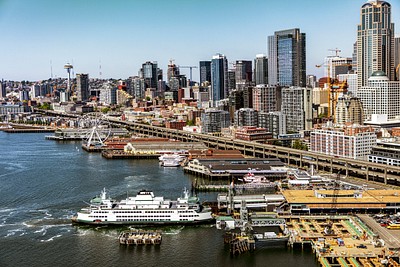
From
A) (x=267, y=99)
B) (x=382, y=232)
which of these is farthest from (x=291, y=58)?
(x=382, y=232)

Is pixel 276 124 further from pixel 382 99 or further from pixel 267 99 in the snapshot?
pixel 382 99

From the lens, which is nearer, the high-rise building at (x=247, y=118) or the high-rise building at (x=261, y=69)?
the high-rise building at (x=247, y=118)

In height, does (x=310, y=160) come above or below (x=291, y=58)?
below

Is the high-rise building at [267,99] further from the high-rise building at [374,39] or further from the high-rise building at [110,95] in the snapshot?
the high-rise building at [110,95]

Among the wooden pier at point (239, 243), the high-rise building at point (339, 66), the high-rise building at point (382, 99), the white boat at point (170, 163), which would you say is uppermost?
the high-rise building at point (339, 66)

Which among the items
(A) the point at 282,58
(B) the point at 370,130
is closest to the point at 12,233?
(B) the point at 370,130

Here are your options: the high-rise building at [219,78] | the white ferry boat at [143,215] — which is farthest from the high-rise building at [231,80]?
the white ferry boat at [143,215]
